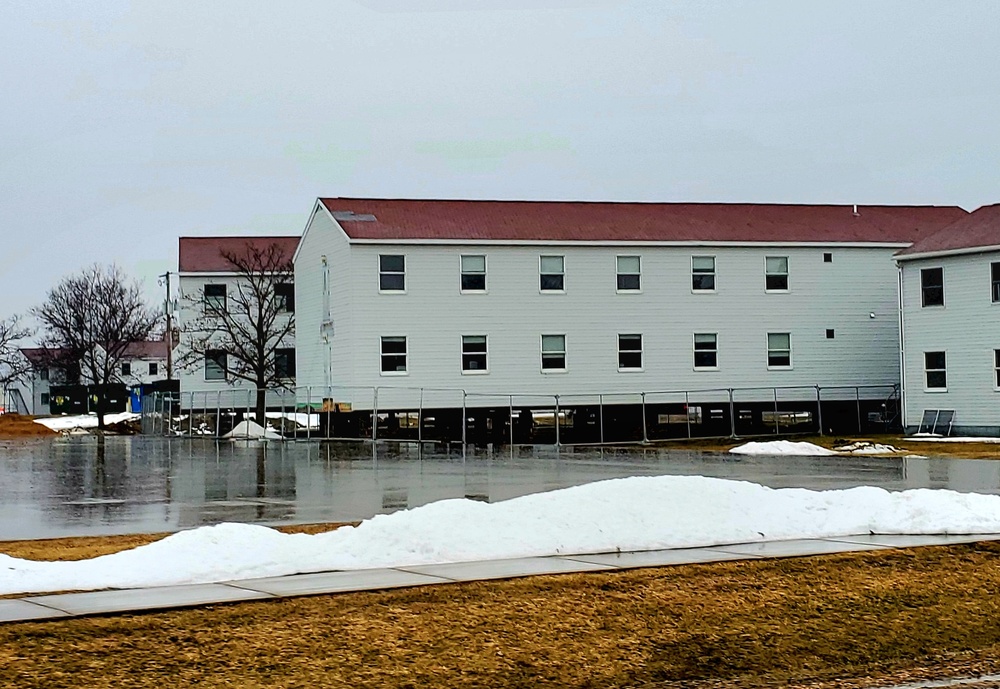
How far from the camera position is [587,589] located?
37.3 feet

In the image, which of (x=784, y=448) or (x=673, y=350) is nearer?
(x=784, y=448)

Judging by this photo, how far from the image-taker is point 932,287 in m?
45.3

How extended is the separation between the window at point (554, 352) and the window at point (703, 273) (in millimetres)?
5379

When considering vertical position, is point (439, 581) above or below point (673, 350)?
below

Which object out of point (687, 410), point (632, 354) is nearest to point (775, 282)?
point (632, 354)

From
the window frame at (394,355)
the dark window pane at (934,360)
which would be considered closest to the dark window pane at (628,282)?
the window frame at (394,355)

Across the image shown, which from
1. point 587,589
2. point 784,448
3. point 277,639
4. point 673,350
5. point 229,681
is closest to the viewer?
point 229,681

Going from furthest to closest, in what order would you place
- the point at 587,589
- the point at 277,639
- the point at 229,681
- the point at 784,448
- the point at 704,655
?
the point at 784,448 → the point at 587,589 → the point at 704,655 → the point at 277,639 → the point at 229,681

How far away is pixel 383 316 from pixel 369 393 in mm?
2633

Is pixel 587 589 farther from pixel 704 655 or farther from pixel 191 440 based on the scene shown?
pixel 191 440

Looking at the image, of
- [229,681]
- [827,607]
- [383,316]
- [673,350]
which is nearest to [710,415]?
[673,350]

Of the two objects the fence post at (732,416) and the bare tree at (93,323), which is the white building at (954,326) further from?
the bare tree at (93,323)

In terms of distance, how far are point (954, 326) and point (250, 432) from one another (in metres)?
26.0

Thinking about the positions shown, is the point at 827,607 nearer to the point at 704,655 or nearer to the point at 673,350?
the point at 704,655
